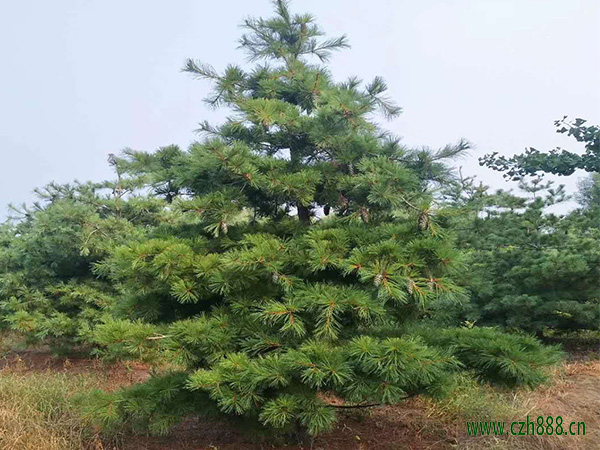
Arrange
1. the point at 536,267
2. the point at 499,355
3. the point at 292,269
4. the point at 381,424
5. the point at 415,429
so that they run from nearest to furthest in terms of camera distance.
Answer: the point at 499,355
the point at 292,269
the point at 415,429
the point at 381,424
the point at 536,267

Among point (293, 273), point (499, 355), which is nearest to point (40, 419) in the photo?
point (293, 273)

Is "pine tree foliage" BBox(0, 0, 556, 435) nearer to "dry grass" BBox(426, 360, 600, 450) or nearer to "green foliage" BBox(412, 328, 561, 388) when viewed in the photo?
"green foliage" BBox(412, 328, 561, 388)

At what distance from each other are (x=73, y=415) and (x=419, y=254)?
301cm

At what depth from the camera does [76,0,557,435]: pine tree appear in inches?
109

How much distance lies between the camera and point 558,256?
5930 millimetres

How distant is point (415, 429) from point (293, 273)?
6.12 ft

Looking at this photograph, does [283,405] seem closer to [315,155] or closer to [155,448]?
[155,448]

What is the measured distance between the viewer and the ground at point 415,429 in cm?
351

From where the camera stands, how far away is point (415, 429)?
156 inches

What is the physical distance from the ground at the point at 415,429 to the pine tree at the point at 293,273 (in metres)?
0.46

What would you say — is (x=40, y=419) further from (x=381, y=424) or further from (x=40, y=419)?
(x=381, y=424)

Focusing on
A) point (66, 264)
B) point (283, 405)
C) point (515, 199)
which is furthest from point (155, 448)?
point (515, 199)

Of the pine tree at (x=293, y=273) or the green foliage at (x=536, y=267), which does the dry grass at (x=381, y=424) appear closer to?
the pine tree at (x=293, y=273)

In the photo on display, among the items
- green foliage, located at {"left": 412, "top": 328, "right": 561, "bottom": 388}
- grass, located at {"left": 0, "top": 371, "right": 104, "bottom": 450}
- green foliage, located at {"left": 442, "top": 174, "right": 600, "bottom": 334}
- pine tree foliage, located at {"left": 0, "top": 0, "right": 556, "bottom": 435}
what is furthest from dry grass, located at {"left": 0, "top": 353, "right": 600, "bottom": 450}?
green foliage, located at {"left": 442, "top": 174, "right": 600, "bottom": 334}
